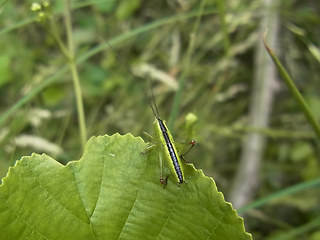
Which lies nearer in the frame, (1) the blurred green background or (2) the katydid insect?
(2) the katydid insect

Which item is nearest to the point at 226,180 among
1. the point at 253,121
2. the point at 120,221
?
the point at 253,121

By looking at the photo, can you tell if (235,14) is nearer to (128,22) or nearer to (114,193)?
(128,22)

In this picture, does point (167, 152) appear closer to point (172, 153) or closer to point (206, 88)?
point (172, 153)

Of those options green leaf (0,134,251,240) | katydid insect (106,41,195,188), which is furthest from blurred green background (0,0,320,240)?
green leaf (0,134,251,240)

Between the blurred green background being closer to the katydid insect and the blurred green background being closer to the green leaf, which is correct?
the katydid insect

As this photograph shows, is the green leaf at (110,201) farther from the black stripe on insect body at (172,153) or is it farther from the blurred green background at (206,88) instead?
the blurred green background at (206,88)

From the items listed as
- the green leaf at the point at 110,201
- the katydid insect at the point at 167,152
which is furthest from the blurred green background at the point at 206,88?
the green leaf at the point at 110,201
